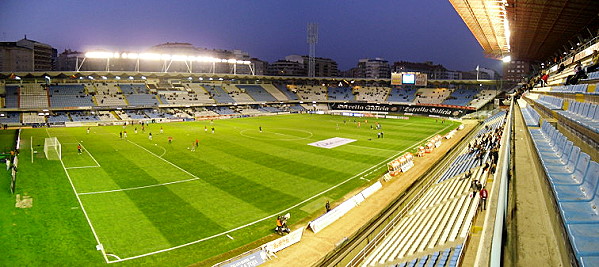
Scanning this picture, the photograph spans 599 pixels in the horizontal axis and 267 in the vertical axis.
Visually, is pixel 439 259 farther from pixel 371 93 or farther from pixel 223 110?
pixel 371 93

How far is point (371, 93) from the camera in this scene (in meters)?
104

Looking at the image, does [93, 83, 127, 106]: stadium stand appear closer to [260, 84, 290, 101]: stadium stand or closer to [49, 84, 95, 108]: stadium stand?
[49, 84, 95, 108]: stadium stand

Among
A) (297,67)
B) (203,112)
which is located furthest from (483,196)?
(297,67)

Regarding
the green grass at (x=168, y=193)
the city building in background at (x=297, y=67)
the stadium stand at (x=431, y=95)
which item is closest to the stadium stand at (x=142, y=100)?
the green grass at (x=168, y=193)

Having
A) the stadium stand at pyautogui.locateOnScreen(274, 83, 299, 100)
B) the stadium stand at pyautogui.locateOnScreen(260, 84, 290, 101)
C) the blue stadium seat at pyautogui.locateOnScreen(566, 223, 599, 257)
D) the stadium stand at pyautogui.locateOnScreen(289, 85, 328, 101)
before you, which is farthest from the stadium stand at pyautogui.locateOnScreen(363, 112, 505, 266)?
the stadium stand at pyautogui.locateOnScreen(289, 85, 328, 101)

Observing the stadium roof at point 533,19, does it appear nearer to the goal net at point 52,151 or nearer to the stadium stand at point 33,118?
the goal net at point 52,151

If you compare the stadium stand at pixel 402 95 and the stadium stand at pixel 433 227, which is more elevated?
the stadium stand at pixel 402 95

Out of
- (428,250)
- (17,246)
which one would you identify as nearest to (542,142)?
(428,250)

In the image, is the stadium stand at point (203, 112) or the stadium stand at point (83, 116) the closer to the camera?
the stadium stand at point (83, 116)

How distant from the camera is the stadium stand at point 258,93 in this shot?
93.9 metres

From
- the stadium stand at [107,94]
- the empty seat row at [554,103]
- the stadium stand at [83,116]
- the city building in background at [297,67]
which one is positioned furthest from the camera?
the city building in background at [297,67]

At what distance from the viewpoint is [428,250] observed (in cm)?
1123

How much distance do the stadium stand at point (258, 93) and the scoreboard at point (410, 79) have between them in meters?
33.9

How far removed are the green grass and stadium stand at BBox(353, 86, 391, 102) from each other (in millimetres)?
58834
